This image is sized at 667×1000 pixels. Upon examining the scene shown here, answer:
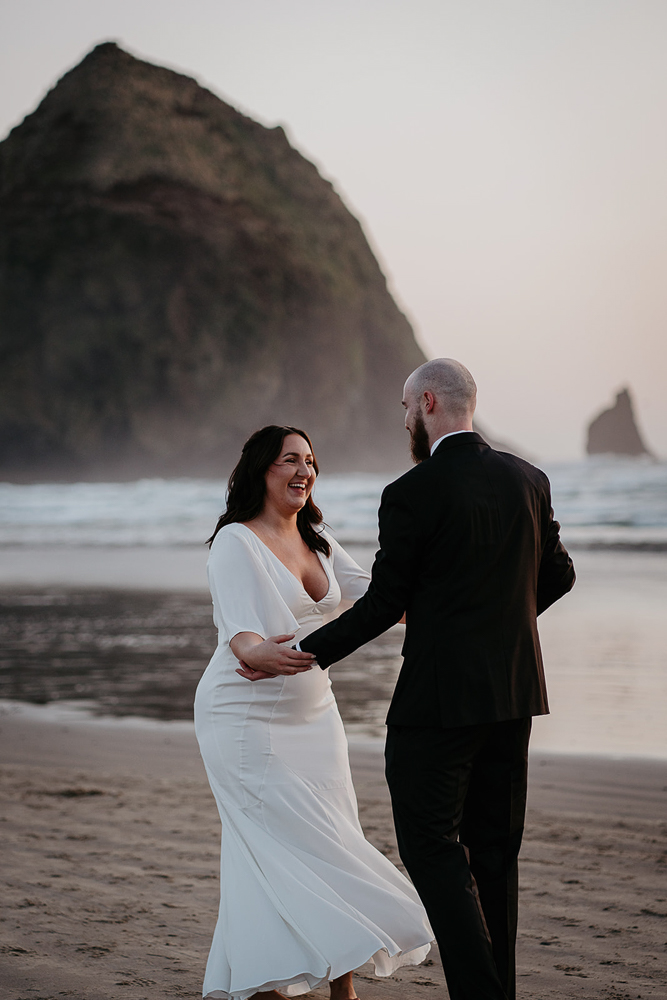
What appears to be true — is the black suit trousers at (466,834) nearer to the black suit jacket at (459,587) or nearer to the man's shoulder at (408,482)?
the black suit jacket at (459,587)

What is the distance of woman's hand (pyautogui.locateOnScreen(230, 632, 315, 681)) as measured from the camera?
2.68 meters

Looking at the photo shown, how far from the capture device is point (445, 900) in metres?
2.41

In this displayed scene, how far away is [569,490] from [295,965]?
2423 cm

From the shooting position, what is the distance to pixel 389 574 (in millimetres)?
2451

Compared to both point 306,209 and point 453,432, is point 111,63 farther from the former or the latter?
point 453,432

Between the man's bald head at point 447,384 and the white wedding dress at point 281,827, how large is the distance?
30.2 inches

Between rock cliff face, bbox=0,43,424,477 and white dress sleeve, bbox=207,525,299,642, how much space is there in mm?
66436

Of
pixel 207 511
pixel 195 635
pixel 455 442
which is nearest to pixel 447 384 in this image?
pixel 455 442

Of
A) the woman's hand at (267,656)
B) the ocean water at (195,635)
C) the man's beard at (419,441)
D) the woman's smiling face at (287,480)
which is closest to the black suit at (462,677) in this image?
the man's beard at (419,441)

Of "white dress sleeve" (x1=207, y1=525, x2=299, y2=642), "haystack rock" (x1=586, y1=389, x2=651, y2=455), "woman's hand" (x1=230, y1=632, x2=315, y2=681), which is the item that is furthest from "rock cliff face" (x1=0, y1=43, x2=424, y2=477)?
"woman's hand" (x1=230, y1=632, x2=315, y2=681)

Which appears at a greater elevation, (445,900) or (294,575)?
(294,575)

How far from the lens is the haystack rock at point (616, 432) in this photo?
3383 inches

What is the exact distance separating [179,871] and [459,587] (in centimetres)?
247

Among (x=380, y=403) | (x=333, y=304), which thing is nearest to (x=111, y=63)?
(x=333, y=304)
